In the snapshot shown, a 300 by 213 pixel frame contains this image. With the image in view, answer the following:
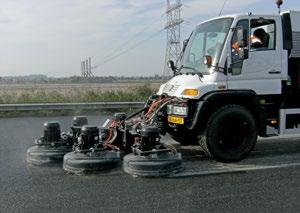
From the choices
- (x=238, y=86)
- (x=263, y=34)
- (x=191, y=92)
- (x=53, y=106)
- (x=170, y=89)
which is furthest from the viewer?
(x=53, y=106)

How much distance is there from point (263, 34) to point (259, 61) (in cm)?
53

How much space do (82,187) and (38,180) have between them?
81 centimetres

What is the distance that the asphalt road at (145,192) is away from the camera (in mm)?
5383

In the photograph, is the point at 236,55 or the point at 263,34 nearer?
the point at 236,55

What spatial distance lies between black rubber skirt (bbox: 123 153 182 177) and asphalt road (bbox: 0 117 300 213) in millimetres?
105

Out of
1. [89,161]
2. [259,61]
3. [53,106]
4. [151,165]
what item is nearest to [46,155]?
[89,161]

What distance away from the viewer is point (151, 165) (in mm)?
6660

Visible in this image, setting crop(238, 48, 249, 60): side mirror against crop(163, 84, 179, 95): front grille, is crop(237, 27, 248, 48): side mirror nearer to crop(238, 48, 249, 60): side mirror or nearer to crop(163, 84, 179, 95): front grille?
crop(238, 48, 249, 60): side mirror

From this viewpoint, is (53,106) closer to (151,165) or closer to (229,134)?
(229,134)

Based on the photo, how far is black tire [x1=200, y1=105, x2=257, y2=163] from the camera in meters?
7.59

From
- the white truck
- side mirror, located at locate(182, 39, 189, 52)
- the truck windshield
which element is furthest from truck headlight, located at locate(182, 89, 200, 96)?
side mirror, located at locate(182, 39, 189, 52)

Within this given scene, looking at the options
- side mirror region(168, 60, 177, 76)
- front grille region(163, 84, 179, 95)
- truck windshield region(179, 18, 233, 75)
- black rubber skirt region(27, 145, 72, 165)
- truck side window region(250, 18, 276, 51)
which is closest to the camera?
black rubber skirt region(27, 145, 72, 165)

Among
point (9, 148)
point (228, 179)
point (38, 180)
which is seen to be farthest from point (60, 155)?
point (228, 179)

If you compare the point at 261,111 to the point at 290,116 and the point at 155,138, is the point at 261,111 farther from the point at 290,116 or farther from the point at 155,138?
the point at 155,138
